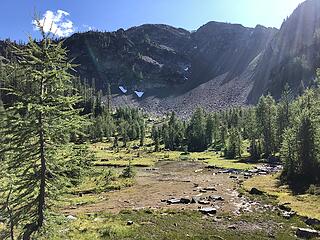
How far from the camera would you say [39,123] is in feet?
67.9

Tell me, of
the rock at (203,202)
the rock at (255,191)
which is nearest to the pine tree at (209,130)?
the rock at (255,191)

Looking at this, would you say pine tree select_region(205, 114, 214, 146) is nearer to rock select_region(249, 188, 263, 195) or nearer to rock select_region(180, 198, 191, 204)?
rock select_region(249, 188, 263, 195)

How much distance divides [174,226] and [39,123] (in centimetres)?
2648

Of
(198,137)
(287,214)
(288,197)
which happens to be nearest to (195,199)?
(288,197)

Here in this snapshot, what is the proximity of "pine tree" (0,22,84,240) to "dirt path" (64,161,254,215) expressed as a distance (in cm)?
2905

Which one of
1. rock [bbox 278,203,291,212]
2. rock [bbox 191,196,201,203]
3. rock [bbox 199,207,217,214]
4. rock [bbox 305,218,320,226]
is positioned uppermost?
rock [bbox 305,218,320,226]

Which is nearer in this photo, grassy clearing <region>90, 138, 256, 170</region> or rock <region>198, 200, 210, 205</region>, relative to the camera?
rock <region>198, 200, 210, 205</region>

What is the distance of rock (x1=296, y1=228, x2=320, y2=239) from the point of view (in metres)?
36.9

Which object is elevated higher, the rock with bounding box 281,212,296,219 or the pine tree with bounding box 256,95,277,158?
the pine tree with bounding box 256,95,277,158

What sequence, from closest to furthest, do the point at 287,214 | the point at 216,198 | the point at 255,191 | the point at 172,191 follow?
the point at 287,214 → the point at 216,198 → the point at 255,191 → the point at 172,191

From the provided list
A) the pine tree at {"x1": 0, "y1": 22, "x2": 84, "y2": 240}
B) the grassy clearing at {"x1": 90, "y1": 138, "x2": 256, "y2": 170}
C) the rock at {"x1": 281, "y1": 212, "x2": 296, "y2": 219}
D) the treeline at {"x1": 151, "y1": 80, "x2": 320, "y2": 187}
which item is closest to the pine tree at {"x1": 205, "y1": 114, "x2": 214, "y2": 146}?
the treeline at {"x1": 151, "y1": 80, "x2": 320, "y2": 187}

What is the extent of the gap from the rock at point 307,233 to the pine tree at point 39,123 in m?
26.8

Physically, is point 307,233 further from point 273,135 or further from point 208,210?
point 273,135

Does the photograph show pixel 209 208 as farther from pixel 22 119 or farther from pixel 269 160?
pixel 269 160
